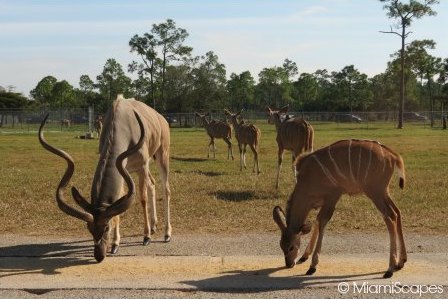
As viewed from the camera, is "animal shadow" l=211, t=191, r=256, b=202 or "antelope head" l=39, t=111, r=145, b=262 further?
"animal shadow" l=211, t=191, r=256, b=202

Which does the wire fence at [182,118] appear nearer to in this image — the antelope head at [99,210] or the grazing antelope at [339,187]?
the grazing antelope at [339,187]

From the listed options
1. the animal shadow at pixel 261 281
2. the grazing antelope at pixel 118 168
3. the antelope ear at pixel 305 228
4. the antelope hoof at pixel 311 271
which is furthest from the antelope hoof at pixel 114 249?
the antelope hoof at pixel 311 271

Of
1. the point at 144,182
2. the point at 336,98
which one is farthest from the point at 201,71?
the point at 144,182

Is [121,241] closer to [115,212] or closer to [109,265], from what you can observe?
[109,265]

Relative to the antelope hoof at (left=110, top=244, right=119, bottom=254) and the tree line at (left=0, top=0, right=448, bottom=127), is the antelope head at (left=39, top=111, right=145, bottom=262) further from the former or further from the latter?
the tree line at (left=0, top=0, right=448, bottom=127)

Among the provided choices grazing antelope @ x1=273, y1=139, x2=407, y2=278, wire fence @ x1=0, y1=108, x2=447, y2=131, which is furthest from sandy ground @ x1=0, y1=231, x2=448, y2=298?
wire fence @ x1=0, y1=108, x2=447, y2=131

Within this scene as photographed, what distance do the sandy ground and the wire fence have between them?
57868 millimetres

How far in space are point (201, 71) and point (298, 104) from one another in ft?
125

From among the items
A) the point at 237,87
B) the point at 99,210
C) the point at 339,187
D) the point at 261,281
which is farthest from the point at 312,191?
the point at 237,87

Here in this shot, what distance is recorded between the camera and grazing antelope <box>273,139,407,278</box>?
7.99 metres

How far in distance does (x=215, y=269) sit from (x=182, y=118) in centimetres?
7122

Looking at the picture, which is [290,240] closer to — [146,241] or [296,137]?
[146,241]

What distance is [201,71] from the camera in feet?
306

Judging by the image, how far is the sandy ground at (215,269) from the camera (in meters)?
7.32
